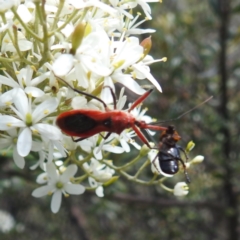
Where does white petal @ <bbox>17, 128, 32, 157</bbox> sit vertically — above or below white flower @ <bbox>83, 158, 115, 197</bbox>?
above

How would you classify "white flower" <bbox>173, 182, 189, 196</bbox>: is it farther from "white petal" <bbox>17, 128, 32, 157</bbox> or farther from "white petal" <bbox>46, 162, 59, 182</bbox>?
"white petal" <bbox>17, 128, 32, 157</bbox>

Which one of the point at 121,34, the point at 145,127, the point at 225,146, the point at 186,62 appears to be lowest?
the point at 225,146

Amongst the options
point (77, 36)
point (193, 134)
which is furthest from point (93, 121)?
point (193, 134)

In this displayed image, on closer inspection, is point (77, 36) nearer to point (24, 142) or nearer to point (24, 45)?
point (24, 45)

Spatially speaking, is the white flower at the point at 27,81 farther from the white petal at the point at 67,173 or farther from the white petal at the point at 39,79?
the white petal at the point at 67,173

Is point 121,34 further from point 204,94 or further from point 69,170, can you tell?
point 204,94

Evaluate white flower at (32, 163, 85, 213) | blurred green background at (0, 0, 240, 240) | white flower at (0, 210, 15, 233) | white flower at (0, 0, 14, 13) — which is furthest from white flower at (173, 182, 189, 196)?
white flower at (0, 210, 15, 233)

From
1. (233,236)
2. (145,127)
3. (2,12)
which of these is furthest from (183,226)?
(2,12)
